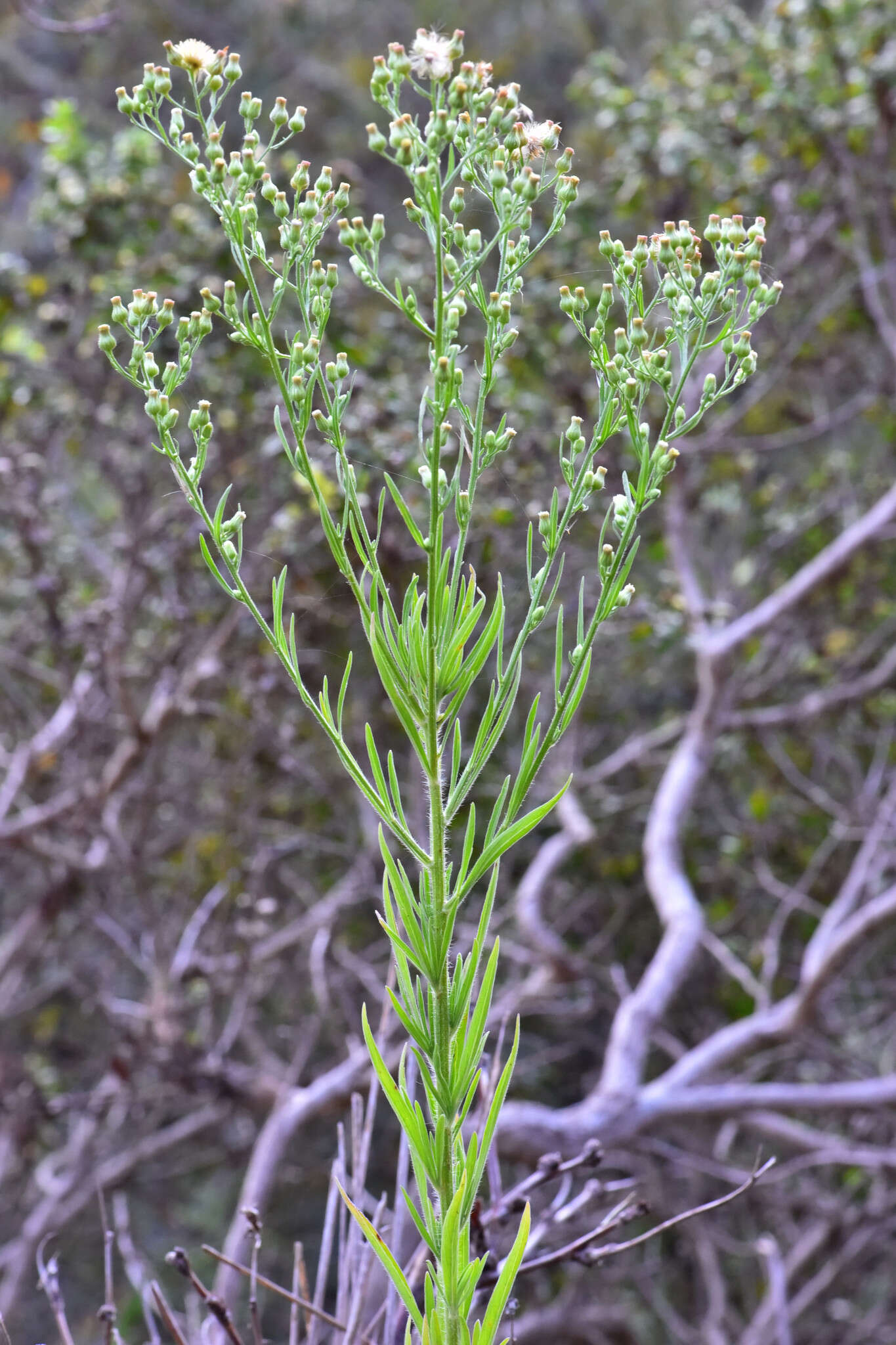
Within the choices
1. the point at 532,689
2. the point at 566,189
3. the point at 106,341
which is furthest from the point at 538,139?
the point at 532,689

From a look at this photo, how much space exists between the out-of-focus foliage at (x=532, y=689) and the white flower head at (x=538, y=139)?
139 cm

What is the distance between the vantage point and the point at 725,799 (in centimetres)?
330

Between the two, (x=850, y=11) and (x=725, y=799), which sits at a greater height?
(x=850, y=11)

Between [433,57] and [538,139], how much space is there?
0.23ft

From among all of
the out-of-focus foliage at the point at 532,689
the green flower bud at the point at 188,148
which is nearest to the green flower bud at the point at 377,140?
the green flower bud at the point at 188,148

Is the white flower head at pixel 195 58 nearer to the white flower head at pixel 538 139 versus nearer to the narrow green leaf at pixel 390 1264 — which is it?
the white flower head at pixel 538 139

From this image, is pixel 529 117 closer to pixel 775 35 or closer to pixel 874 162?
pixel 874 162

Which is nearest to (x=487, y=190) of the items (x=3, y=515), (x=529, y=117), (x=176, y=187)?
(x=529, y=117)

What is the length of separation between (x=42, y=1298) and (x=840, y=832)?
258cm

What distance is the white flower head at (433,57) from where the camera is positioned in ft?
1.78

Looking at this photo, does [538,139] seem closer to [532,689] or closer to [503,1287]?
[503,1287]

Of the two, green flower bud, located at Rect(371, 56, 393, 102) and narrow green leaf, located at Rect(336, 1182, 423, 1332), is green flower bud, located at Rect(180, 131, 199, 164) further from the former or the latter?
narrow green leaf, located at Rect(336, 1182, 423, 1332)

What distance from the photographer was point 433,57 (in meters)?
0.55

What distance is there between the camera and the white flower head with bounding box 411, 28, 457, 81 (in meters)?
0.54
